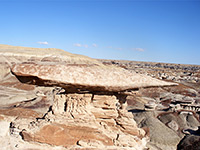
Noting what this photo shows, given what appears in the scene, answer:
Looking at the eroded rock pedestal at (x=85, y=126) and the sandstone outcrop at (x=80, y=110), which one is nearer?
the sandstone outcrop at (x=80, y=110)

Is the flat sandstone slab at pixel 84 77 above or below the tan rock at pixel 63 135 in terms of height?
above

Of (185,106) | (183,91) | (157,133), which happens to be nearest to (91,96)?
(157,133)

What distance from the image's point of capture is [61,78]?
23.3 feet

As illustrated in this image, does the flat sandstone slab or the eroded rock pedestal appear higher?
the flat sandstone slab

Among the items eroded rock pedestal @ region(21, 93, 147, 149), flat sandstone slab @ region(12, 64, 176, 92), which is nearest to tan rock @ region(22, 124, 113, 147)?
eroded rock pedestal @ region(21, 93, 147, 149)

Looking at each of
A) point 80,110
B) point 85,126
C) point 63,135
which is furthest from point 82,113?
point 63,135

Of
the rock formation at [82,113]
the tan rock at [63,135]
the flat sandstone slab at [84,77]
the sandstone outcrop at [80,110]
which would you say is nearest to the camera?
the flat sandstone slab at [84,77]

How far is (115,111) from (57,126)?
280 cm

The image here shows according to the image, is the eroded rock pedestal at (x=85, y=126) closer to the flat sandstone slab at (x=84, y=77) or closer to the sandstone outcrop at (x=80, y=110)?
the sandstone outcrop at (x=80, y=110)

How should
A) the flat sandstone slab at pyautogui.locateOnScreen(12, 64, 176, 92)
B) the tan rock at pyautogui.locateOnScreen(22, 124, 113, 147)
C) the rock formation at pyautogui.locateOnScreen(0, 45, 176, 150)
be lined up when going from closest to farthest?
1. the flat sandstone slab at pyautogui.locateOnScreen(12, 64, 176, 92)
2. the rock formation at pyautogui.locateOnScreen(0, 45, 176, 150)
3. the tan rock at pyautogui.locateOnScreen(22, 124, 113, 147)

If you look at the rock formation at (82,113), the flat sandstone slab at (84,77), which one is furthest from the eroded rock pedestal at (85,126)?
the flat sandstone slab at (84,77)

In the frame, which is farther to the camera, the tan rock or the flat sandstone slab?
the tan rock

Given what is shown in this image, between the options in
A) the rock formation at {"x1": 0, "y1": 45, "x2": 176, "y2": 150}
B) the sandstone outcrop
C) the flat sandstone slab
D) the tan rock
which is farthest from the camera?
the tan rock

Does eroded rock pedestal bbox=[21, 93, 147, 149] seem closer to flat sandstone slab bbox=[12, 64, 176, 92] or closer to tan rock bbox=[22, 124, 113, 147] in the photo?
tan rock bbox=[22, 124, 113, 147]
